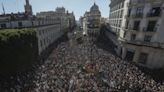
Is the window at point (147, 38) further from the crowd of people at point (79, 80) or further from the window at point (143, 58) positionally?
the crowd of people at point (79, 80)

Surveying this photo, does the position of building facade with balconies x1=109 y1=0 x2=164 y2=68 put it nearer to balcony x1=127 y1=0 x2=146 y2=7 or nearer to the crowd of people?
balcony x1=127 y1=0 x2=146 y2=7

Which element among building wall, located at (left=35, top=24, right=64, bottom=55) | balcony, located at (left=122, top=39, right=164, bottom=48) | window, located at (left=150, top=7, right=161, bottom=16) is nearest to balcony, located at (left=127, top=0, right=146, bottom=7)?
window, located at (left=150, top=7, right=161, bottom=16)

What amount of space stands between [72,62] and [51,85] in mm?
8533

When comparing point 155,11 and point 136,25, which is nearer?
point 155,11

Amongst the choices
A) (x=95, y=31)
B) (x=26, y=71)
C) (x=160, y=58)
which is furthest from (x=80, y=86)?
(x=95, y=31)

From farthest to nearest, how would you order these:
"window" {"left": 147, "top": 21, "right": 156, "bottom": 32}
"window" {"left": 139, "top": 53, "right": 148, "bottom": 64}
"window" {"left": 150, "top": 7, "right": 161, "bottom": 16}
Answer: "window" {"left": 139, "top": 53, "right": 148, "bottom": 64}
"window" {"left": 147, "top": 21, "right": 156, "bottom": 32}
"window" {"left": 150, "top": 7, "right": 161, "bottom": 16}

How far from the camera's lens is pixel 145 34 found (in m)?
25.1

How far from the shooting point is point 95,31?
5709 cm

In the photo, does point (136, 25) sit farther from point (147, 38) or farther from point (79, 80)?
point (79, 80)

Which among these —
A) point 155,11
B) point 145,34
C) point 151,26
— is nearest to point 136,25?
point 145,34

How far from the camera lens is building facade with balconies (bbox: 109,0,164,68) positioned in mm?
22816

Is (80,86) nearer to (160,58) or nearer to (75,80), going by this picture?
(75,80)

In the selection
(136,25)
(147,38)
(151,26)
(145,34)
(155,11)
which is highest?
(155,11)

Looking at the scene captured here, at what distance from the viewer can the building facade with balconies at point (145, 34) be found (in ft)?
74.9
